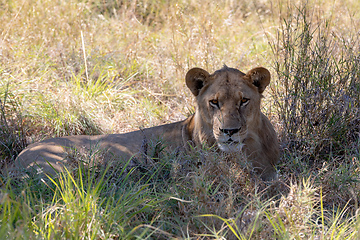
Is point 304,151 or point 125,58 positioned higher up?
point 125,58

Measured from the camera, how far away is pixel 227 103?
11.4ft

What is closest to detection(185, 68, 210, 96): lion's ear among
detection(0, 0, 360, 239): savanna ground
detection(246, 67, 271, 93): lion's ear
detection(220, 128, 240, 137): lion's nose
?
detection(246, 67, 271, 93): lion's ear

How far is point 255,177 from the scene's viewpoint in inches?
130

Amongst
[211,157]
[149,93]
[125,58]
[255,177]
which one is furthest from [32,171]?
[125,58]

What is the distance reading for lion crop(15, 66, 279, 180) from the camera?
11.1ft

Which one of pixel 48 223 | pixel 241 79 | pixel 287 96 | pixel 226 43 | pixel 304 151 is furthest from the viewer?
pixel 226 43

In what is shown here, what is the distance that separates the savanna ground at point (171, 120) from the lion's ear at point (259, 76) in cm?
67

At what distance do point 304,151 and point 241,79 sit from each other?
1.16 meters

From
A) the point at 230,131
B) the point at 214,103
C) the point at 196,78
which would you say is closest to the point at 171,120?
the point at 196,78

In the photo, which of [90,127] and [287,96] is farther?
[90,127]

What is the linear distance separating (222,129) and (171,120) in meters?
2.39

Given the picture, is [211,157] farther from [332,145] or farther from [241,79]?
[332,145]

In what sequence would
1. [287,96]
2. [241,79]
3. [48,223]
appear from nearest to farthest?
[48,223]
[241,79]
[287,96]

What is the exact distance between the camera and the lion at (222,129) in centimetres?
339
